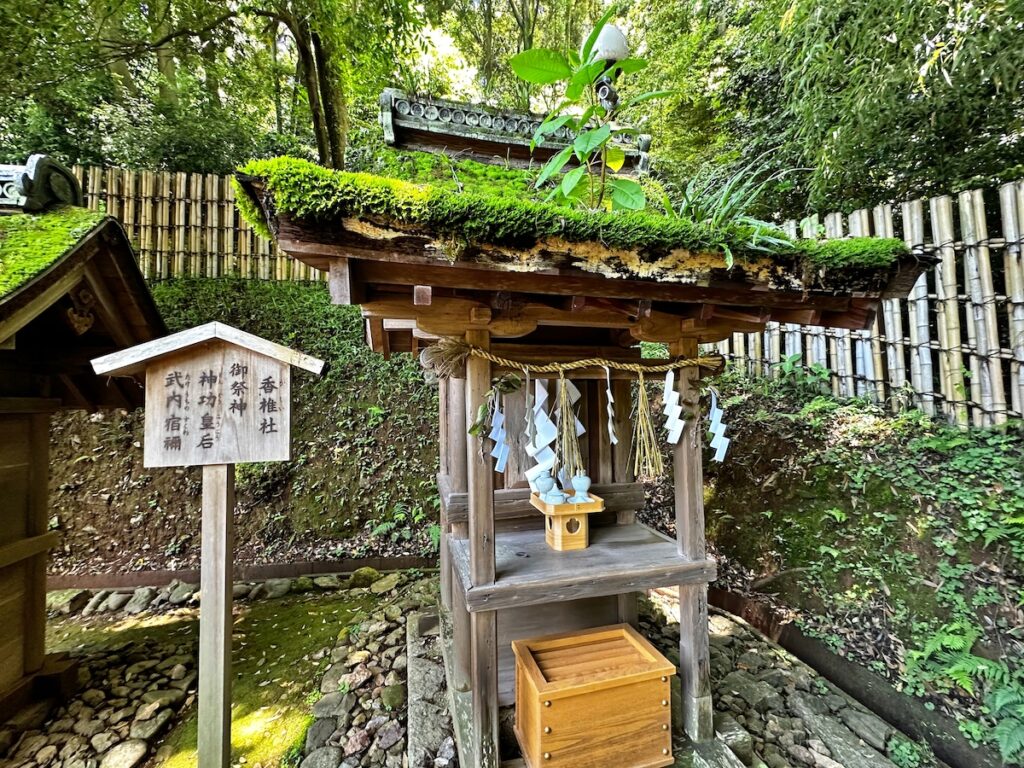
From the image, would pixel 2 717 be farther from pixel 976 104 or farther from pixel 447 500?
pixel 976 104

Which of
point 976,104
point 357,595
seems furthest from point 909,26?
point 357,595

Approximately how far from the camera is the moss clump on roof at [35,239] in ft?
7.30

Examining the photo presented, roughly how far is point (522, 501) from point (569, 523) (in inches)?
17.7

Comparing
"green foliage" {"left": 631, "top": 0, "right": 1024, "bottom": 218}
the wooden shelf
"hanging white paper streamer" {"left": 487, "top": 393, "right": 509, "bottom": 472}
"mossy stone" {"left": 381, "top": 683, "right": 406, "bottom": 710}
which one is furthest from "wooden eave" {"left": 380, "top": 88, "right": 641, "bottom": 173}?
"mossy stone" {"left": 381, "top": 683, "right": 406, "bottom": 710}

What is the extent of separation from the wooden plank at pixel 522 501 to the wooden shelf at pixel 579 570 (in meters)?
0.21

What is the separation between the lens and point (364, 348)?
6570 mm

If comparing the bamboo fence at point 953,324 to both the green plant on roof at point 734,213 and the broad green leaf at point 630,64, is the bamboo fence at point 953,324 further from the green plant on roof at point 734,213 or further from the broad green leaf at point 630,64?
the broad green leaf at point 630,64

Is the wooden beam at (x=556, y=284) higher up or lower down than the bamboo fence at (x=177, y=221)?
lower down

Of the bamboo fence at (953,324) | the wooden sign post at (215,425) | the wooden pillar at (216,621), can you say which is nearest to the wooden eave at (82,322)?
the wooden sign post at (215,425)

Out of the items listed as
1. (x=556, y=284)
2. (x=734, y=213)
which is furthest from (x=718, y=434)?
(x=556, y=284)

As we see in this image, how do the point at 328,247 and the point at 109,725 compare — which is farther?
the point at 109,725

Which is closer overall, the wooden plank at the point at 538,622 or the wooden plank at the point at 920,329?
the wooden plank at the point at 538,622

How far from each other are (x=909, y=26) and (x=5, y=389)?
760 cm

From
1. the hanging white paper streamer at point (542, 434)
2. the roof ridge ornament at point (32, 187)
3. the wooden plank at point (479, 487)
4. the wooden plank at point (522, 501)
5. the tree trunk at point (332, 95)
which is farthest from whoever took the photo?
the tree trunk at point (332, 95)
